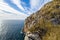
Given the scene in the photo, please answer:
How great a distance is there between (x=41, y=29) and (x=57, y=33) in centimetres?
1000

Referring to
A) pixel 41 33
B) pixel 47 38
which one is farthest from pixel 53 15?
pixel 47 38

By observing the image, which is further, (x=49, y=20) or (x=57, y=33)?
(x=49, y=20)

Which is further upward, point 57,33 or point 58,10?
point 58,10

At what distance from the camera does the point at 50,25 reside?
6638 cm

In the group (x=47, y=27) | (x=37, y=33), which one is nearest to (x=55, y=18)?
(x=47, y=27)

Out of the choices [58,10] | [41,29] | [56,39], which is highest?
[58,10]

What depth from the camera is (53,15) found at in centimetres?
7494

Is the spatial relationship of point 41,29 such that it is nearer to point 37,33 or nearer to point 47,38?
point 37,33

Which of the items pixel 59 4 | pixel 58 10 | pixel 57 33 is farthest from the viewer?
pixel 59 4

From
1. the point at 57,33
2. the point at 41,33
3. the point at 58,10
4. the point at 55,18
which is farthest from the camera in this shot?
the point at 58,10

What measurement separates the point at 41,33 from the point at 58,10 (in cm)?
1959

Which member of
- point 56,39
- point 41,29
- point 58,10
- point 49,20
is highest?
point 58,10

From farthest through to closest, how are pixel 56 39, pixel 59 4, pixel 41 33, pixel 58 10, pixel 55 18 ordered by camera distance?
pixel 59 4, pixel 58 10, pixel 55 18, pixel 41 33, pixel 56 39

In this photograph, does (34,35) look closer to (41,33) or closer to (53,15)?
(41,33)
